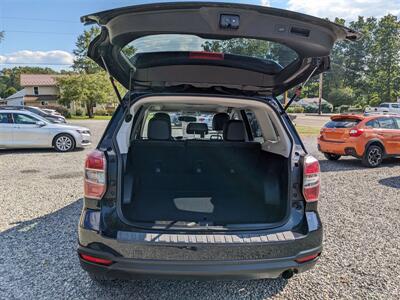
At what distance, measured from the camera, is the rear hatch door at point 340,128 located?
916cm

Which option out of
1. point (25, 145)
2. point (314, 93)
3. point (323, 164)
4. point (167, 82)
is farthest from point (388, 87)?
point (167, 82)

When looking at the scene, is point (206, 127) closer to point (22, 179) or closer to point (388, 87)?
point (22, 179)

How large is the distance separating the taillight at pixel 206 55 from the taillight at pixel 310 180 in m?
1.06

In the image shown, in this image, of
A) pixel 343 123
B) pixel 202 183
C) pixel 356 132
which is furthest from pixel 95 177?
pixel 343 123

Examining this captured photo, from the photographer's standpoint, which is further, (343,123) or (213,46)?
(343,123)

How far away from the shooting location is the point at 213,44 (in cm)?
261

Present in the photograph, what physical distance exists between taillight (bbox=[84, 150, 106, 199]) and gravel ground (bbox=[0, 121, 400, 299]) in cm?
90

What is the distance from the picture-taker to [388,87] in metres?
55.8

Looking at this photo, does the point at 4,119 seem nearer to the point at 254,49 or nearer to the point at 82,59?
the point at 254,49

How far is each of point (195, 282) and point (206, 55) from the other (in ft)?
6.30

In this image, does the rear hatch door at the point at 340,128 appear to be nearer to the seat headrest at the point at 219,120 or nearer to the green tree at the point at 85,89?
the seat headrest at the point at 219,120

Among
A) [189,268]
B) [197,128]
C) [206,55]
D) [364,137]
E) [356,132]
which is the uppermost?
[206,55]

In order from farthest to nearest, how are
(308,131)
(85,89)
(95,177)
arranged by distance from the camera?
(85,89) → (308,131) → (95,177)

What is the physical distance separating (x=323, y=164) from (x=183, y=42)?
770 centimetres
